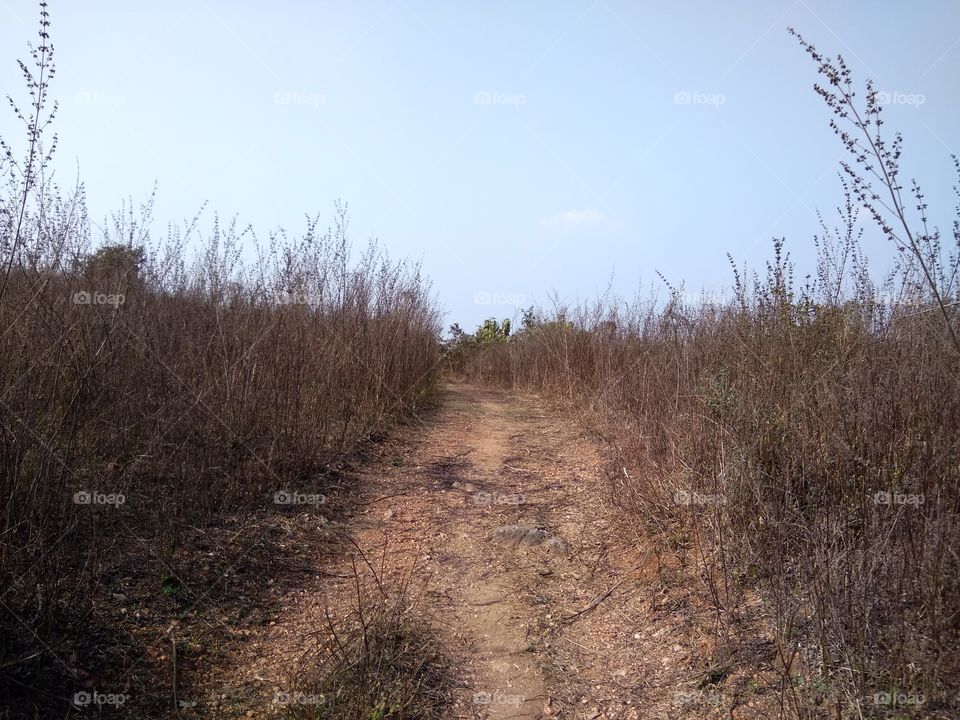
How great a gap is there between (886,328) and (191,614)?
424 cm

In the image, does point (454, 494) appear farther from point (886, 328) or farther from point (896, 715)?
point (896, 715)

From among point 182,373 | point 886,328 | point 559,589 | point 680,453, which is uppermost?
point 886,328

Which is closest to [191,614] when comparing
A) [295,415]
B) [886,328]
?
[295,415]

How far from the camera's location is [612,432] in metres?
5.89
